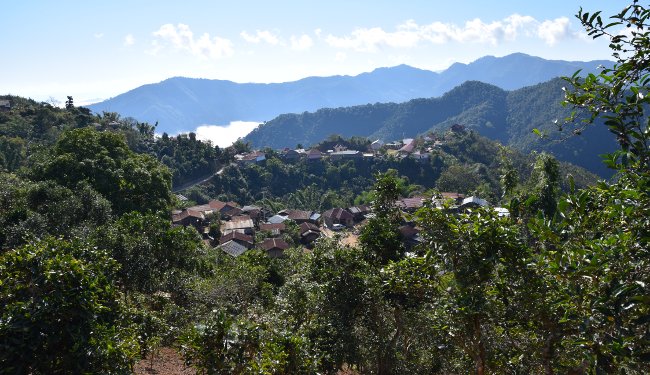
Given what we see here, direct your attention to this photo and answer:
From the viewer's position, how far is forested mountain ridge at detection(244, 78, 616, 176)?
84312 mm

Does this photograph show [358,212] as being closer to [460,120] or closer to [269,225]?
[269,225]

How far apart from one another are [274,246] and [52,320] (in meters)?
25.5

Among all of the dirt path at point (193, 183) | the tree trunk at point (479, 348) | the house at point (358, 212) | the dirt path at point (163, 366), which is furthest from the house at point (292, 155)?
the tree trunk at point (479, 348)

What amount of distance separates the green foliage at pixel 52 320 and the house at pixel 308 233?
3021 cm

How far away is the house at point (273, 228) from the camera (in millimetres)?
34188

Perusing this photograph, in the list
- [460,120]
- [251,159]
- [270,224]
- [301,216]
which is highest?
[251,159]

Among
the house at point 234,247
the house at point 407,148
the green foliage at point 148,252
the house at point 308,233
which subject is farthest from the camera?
the house at point 407,148

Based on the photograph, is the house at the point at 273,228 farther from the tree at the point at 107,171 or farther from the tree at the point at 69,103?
the tree at the point at 69,103

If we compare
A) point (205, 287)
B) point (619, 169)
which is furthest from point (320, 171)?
point (619, 169)

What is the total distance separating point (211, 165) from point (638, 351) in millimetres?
47456

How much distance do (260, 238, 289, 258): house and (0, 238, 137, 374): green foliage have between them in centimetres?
2427

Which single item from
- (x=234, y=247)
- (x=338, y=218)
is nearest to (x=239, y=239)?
(x=234, y=247)

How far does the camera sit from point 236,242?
29797 mm

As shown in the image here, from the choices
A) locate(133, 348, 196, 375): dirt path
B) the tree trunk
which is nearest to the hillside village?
locate(133, 348, 196, 375): dirt path
